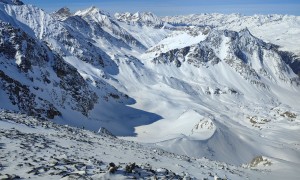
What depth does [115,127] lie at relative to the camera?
118500 mm

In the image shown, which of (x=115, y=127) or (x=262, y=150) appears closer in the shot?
(x=262, y=150)

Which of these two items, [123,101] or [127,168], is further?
[123,101]

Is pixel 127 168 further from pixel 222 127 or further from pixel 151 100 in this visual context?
pixel 151 100

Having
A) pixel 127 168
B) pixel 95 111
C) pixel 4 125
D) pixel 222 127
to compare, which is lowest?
pixel 127 168

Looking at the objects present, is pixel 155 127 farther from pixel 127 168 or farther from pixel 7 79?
pixel 127 168

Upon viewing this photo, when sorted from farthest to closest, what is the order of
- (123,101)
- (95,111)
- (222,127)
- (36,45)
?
(123,101) < (95,111) < (36,45) < (222,127)

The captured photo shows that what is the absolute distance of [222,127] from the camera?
10656 cm

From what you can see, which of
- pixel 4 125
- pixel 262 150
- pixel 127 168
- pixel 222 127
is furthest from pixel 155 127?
pixel 127 168

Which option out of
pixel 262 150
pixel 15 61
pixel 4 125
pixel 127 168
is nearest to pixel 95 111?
pixel 15 61

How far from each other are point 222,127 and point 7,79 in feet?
185

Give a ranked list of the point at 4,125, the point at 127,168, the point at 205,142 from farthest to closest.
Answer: the point at 205,142, the point at 4,125, the point at 127,168

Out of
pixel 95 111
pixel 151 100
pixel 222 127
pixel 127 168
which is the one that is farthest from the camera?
pixel 151 100

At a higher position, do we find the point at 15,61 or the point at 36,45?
the point at 36,45

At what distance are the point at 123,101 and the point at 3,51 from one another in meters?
71.0
